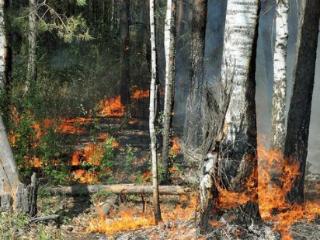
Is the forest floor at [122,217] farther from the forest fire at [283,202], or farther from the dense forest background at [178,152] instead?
the forest fire at [283,202]

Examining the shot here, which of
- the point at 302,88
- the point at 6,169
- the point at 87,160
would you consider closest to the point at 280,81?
the point at 302,88

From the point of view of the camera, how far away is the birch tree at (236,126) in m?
6.73

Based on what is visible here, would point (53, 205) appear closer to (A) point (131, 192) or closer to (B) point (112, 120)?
(A) point (131, 192)

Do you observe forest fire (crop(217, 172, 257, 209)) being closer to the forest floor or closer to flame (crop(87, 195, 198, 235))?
the forest floor

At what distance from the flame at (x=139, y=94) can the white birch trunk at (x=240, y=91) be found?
19.1 meters

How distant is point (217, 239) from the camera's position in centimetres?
664

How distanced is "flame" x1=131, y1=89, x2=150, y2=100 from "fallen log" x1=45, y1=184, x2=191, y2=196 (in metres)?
14.5

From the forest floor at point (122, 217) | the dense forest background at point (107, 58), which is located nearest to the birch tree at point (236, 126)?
the forest floor at point (122, 217)

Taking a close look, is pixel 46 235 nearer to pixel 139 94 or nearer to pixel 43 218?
pixel 43 218

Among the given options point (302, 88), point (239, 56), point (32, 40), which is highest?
point (32, 40)

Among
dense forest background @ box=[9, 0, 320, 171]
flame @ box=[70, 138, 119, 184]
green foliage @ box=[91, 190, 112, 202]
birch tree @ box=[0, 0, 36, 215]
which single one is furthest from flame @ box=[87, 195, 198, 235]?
dense forest background @ box=[9, 0, 320, 171]

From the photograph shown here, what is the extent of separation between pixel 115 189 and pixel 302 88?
4541 millimetres

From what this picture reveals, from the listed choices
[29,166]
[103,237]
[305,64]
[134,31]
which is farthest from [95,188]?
[134,31]

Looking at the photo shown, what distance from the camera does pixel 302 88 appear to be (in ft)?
32.1
